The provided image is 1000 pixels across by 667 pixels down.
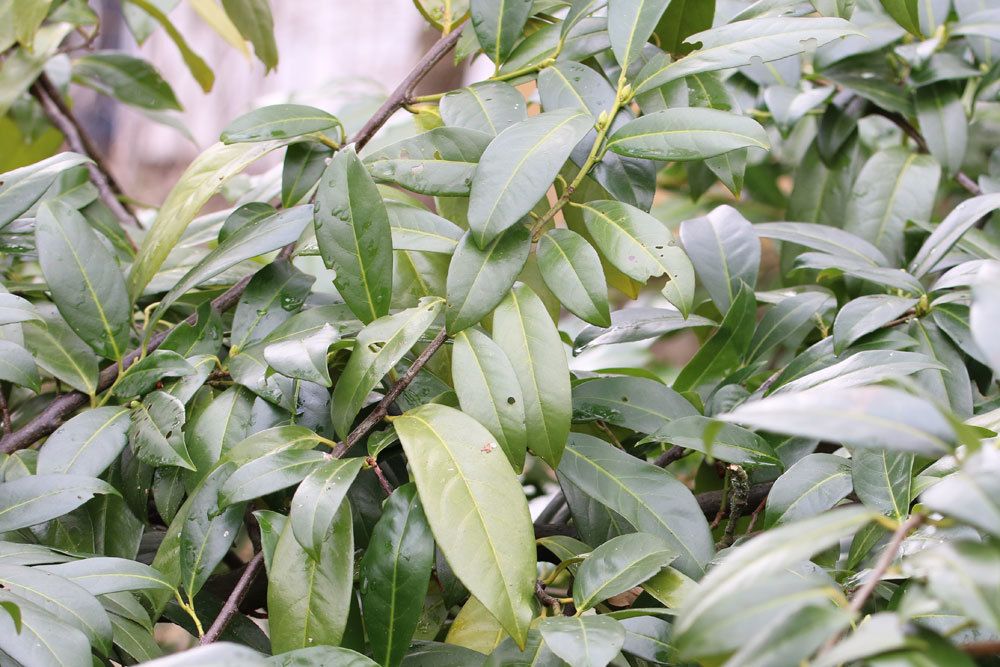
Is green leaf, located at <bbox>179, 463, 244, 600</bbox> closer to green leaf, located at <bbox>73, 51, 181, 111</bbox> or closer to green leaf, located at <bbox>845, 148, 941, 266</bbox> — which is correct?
green leaf, located at <bbox>845, 148, 941, 266</bbox>

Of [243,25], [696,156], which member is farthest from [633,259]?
[243,25]

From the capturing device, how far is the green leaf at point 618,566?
1.66ft

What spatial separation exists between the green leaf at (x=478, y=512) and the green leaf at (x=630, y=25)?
296 mm

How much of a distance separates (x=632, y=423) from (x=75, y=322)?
1.36ft

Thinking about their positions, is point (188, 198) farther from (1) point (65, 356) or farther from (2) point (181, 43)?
(2) point (181, 43)

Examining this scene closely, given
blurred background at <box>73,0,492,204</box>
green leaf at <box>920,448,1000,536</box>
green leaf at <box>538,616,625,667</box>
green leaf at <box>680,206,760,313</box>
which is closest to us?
green leaf at <box>920,448,1000,536</box>

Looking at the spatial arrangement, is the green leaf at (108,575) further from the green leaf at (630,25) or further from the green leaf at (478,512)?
the green leaf at (630,25)

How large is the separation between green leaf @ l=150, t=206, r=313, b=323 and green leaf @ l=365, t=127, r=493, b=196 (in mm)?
72

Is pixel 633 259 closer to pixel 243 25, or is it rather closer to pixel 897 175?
→ pixel 897 175

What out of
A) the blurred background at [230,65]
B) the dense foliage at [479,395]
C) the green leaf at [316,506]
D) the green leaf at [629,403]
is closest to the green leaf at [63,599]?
the dense foliage at [479,395]

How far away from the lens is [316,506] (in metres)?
0.49

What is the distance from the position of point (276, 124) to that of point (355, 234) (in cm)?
13

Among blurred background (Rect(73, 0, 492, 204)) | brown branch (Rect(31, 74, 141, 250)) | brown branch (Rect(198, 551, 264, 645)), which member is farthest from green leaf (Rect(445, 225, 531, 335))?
blurred background (Rect(73, 0, 492, 204))

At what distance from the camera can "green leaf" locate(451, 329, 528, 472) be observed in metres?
0.54
